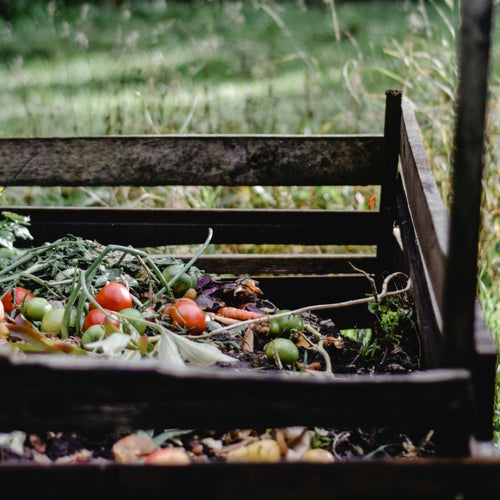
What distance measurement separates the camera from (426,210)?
1.76 meters

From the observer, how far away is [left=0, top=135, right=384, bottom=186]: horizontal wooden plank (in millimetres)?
2674

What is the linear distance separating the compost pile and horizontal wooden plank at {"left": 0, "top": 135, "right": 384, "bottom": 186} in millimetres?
407

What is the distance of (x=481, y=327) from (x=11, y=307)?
1.50m

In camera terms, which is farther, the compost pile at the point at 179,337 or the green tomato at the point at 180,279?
the green tomato at the point at 180,279

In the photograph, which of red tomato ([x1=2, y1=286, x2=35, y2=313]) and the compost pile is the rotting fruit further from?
red tomato ([x1=2, y1=286, x2=35, y2=313])

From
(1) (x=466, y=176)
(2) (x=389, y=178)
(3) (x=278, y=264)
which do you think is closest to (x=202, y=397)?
(1) (x=466, y=176)

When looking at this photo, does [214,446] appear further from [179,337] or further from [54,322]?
[54,322]

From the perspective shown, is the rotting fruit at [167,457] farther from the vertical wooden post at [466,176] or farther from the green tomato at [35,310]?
the green tomato at [35,310]

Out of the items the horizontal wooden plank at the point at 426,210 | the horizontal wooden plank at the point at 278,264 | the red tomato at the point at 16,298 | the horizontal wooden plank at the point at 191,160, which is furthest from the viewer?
the horizontal wooden plank at the point at 278,264

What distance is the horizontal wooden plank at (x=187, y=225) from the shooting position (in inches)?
111

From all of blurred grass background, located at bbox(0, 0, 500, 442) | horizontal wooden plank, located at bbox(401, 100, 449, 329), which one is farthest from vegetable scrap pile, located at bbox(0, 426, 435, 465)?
blurred grass background, located at bbox(0, 0, 500, 442)

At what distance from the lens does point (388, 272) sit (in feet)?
8.55

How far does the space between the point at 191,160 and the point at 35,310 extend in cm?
106

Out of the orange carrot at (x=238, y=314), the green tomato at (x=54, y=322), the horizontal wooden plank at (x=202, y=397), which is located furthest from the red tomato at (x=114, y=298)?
the horizontal wooden plank at (x=202, y=397)
